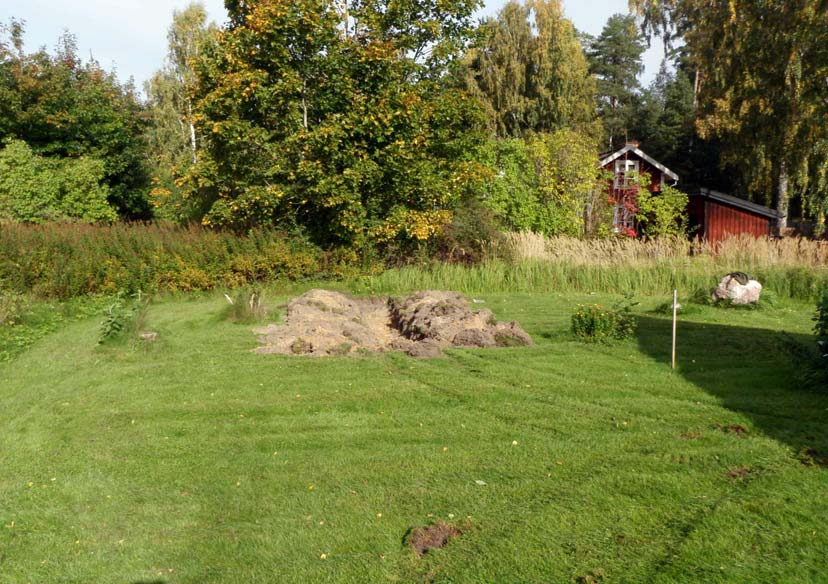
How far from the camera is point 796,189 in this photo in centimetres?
2938

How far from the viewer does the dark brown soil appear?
418 centimetres

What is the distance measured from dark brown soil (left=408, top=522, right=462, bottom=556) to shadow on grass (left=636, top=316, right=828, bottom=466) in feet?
8.82

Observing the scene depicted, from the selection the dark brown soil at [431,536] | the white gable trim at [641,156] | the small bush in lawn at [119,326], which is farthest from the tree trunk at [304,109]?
the white gable trim at [641,156]

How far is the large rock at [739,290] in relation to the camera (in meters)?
13.0

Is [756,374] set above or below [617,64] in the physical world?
below

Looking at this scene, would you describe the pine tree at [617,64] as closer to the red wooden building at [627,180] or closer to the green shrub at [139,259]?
the red wooden building at [627,180]

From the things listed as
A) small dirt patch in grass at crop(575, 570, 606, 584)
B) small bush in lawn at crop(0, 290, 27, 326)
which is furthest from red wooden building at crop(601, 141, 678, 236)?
small dirt patch in grass at crop(575, 570, 606, 584)

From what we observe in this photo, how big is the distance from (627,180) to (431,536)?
2420cm

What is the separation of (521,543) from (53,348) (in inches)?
345

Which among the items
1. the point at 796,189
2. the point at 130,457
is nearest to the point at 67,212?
the point at 130,457

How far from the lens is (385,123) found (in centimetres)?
1681

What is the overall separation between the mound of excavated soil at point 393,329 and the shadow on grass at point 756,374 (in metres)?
2.17

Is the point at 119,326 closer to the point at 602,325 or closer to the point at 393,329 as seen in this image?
the point at 393,329

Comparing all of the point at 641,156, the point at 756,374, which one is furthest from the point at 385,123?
the point at 641,156
